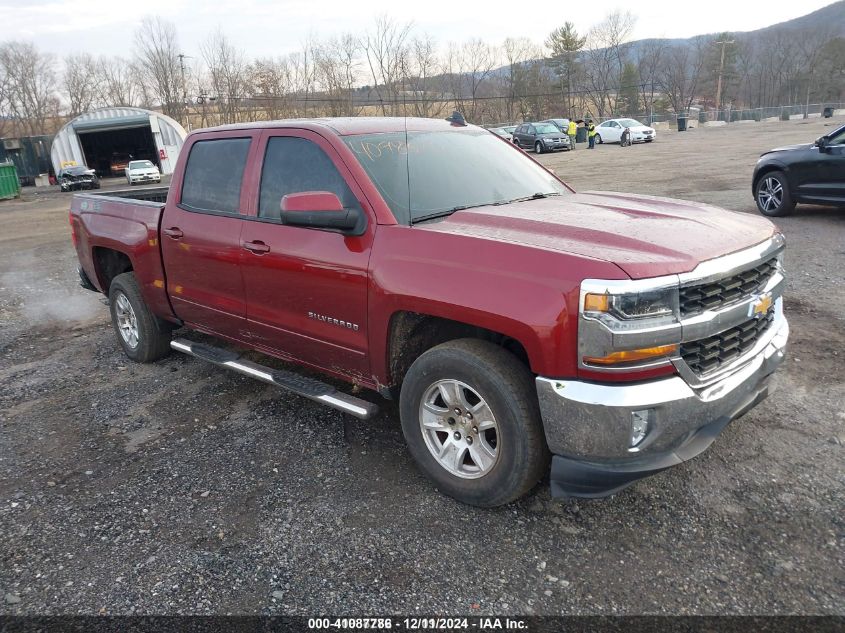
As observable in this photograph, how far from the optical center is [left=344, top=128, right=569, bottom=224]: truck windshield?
3.57 meters

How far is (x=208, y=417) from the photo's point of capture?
4.48 m

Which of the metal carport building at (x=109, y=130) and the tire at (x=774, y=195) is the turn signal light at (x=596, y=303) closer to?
the tire at (x=774, y=195)

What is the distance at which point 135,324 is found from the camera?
560 cm

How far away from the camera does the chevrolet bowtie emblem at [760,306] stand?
2994mm

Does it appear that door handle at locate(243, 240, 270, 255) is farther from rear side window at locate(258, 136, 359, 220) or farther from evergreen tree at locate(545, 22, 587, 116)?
evergreen tree at locate(545, 22, 587, 116)

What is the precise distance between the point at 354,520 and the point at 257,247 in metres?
1.82

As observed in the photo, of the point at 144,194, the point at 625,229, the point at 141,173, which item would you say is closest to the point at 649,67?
the point at 141,173

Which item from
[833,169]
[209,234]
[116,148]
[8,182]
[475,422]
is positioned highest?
[209,234]

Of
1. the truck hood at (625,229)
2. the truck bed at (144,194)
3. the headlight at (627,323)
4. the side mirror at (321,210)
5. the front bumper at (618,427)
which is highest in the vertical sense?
the side mirror at (321,210)

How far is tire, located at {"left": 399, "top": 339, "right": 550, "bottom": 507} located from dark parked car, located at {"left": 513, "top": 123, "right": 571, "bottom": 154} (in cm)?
3321

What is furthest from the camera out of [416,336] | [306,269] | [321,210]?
[306,269]

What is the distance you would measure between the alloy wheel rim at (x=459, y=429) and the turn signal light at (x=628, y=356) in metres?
0.60

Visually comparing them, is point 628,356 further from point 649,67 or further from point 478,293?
point 649,67

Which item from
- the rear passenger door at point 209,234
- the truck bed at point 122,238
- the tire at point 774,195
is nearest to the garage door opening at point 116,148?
the truck bed at point 122,238
